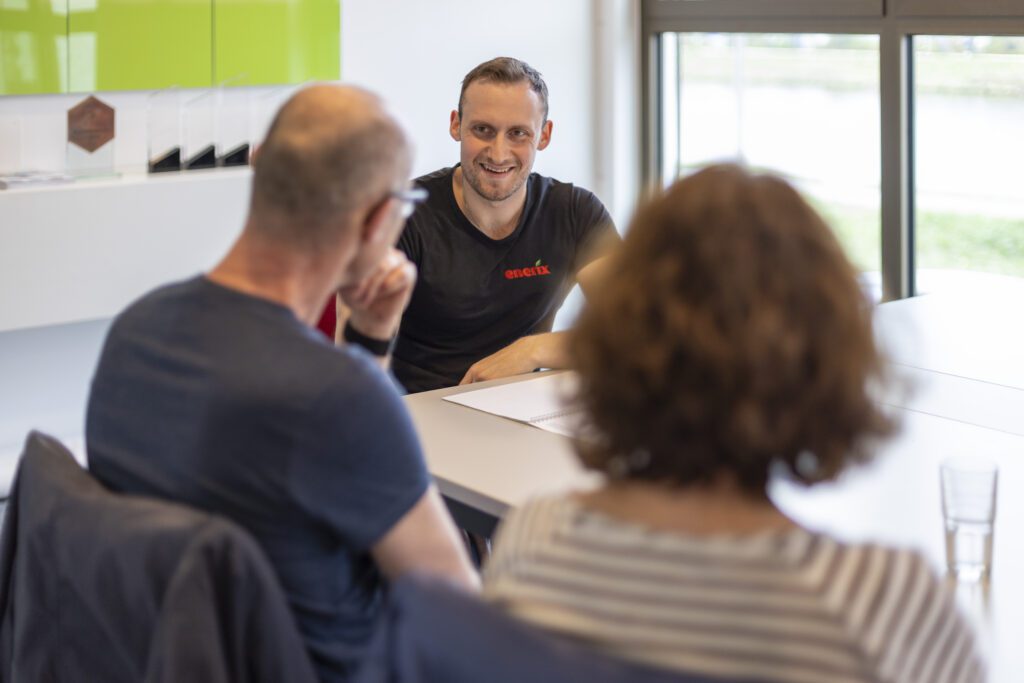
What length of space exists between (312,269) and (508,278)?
1.43 m

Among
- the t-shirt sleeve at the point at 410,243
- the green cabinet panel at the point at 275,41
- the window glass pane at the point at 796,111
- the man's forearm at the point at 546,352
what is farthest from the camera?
the window glass pane at the point at 796,111

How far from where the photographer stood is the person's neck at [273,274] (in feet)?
4.57

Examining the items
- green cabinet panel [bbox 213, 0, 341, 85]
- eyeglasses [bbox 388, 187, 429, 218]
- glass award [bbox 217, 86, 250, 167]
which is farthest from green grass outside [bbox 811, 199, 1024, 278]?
eyeglasses [bbox 388, 187, 429, 218]

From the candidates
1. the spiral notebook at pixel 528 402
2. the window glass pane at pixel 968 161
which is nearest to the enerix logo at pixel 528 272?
the spiral notebook at pixel 528 402

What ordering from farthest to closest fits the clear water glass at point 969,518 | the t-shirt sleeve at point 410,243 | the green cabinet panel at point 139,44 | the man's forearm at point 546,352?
the green cabinet panel at point 139,44, the t-shirt sleeve at point 410,243, the man's forearm at point 546,352, the clear water glass at point 969,518

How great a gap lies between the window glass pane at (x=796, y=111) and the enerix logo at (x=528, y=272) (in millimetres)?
1747

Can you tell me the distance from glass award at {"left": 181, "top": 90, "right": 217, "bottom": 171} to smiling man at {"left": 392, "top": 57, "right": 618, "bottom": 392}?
4.56 ft

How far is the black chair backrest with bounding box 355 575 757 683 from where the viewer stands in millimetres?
880

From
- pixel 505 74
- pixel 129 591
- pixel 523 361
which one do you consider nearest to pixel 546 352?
pixel 523 361

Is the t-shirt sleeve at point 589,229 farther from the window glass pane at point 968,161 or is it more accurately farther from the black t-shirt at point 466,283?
the window glass pane at point 968,161

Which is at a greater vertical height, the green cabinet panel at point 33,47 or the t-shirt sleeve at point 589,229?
the green cabinet panel at point 33,47

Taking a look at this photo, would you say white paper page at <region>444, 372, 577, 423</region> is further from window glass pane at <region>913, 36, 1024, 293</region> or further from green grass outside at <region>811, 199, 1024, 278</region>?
window glass pane at <region>913, 36, 1024, 293</region>

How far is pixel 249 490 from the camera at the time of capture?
1.28 metres

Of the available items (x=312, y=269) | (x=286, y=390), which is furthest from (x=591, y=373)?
(x=312, y=269)
